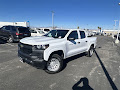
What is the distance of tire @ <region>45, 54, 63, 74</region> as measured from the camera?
3724 millimetres

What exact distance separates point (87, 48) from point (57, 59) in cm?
288

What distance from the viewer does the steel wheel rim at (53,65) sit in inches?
148

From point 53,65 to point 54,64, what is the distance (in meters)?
0.06

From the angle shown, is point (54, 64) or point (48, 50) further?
point (54, 64)

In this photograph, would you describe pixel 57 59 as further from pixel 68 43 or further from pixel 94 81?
pixel 94 81

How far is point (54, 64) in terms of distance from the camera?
3885mm

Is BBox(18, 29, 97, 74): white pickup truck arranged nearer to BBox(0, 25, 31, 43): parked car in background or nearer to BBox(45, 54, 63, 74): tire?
BBox(45, 54, 63, 74): tire

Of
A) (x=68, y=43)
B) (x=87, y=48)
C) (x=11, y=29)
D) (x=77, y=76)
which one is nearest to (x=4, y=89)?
(x=77, y=76)

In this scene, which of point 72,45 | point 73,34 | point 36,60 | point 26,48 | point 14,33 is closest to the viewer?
point 36,60

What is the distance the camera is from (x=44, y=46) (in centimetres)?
336

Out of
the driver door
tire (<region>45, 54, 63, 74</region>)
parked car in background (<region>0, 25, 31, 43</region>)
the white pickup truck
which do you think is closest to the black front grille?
the white pickup truck

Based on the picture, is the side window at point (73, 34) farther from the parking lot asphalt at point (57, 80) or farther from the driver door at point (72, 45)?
the parking lot asphalt at point (57, 80)

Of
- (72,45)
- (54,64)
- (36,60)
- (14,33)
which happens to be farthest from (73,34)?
(14,33)

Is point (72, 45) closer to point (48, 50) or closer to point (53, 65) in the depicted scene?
point (53, 65)
